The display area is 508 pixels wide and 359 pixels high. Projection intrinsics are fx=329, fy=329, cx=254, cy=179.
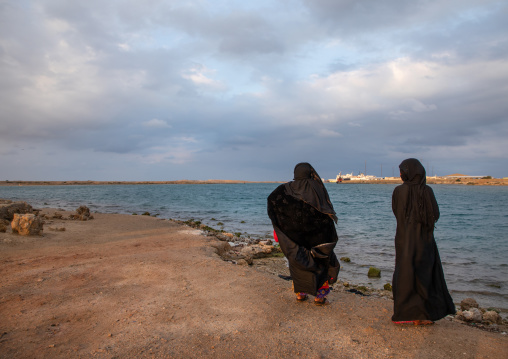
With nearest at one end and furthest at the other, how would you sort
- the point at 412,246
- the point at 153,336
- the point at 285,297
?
the point at 153,336, the point at 412,246, the point at 285,297

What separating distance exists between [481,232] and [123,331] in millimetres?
18120

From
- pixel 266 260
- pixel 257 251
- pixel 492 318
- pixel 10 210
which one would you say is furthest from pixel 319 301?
pixel 10 210

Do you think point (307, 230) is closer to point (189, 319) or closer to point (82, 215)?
point (189, 319)

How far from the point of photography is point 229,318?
13.8 feet

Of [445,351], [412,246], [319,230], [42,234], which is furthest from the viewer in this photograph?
[42,234]

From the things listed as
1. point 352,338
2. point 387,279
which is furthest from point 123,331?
point 387,279

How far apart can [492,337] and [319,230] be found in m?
2.29

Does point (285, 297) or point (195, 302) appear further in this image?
point (285, 297)

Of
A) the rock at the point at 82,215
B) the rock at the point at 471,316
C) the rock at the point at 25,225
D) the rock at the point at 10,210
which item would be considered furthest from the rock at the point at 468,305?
the rock at the point at 82,215

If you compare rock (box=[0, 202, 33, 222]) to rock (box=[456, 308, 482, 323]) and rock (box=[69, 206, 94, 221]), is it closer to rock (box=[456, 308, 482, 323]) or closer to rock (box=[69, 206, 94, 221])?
rock (box=[69, 206, 94, 221])

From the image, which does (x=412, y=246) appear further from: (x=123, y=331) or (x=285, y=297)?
(x=123, y=331)

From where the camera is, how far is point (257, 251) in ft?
33.6

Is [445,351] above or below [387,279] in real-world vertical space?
above

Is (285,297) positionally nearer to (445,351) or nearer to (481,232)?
(445,351)
